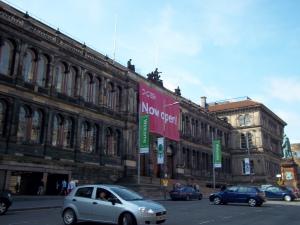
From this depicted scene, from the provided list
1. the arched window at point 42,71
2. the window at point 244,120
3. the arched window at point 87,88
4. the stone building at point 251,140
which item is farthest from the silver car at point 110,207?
the window at point 244,120

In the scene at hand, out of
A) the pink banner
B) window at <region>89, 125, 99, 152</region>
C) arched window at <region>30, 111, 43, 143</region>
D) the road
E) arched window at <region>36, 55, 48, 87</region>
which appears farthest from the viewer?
the pink banner

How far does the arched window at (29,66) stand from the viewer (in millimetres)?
33094

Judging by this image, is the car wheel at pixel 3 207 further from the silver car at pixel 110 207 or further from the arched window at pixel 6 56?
the arched window at pixel 6 56

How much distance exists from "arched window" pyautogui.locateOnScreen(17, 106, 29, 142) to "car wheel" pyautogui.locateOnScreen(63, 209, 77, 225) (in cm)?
1832

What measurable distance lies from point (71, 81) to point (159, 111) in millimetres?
14310

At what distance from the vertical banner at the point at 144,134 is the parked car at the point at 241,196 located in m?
10.9

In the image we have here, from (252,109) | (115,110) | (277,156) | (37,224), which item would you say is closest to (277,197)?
(115,110)

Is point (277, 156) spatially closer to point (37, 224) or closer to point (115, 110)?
point (115, 110)

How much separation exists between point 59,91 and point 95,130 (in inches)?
258

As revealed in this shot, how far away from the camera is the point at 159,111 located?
48656 millimetres

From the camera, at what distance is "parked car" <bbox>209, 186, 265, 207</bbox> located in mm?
28469

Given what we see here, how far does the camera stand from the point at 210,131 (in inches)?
2778

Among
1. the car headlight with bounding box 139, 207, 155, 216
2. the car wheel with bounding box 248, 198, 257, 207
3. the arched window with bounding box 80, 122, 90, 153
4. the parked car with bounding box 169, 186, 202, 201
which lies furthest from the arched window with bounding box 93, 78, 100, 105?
the car headlight with bounding box 139, 207, 155, 216

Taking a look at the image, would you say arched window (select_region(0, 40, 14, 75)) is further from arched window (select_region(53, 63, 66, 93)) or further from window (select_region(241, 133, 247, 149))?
window (select_region(241, 133, 247, 149))
